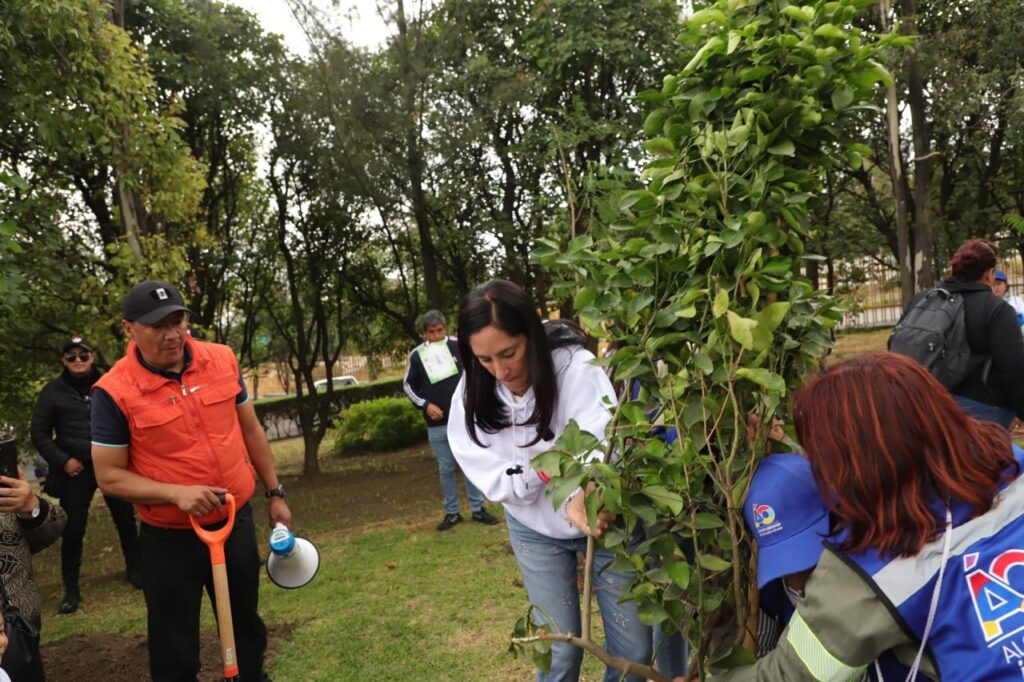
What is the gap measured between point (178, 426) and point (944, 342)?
11.6 feet

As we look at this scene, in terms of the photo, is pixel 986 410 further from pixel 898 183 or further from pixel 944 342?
pixel 898 183

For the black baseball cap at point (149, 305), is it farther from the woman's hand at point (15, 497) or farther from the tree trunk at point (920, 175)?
the tree trunk at point (920, 175)

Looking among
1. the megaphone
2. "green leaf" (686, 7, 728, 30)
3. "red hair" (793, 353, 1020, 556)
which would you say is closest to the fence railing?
the megaphone

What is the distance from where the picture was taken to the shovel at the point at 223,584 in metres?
3.00

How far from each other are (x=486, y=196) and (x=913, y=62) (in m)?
5.67

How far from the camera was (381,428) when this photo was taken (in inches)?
620

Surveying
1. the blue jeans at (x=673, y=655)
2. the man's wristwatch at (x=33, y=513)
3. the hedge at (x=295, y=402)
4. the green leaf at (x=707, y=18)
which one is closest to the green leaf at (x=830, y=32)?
the green leaf at (x=707, y=18)

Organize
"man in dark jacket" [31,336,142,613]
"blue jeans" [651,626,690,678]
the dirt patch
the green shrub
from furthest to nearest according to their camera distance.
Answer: the green shrub < "man in dark jacket" [31,336,142,613] < the dirt patch < "blue jeans" [651,626,690,678]

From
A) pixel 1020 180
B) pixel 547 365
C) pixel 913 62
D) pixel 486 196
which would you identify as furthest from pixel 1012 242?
pixel 547 365

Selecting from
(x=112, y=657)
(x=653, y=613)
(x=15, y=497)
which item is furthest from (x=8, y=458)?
(x=653, y=613)

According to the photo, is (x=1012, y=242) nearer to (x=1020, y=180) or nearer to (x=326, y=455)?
(x=1020, y=180)

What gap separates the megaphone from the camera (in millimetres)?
3389

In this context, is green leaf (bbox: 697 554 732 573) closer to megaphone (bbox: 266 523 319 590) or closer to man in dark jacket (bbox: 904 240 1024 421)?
megaphone (bbox: 266 523 319 590)

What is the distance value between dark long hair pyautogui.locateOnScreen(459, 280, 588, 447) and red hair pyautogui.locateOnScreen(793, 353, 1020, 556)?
1.07 meters
